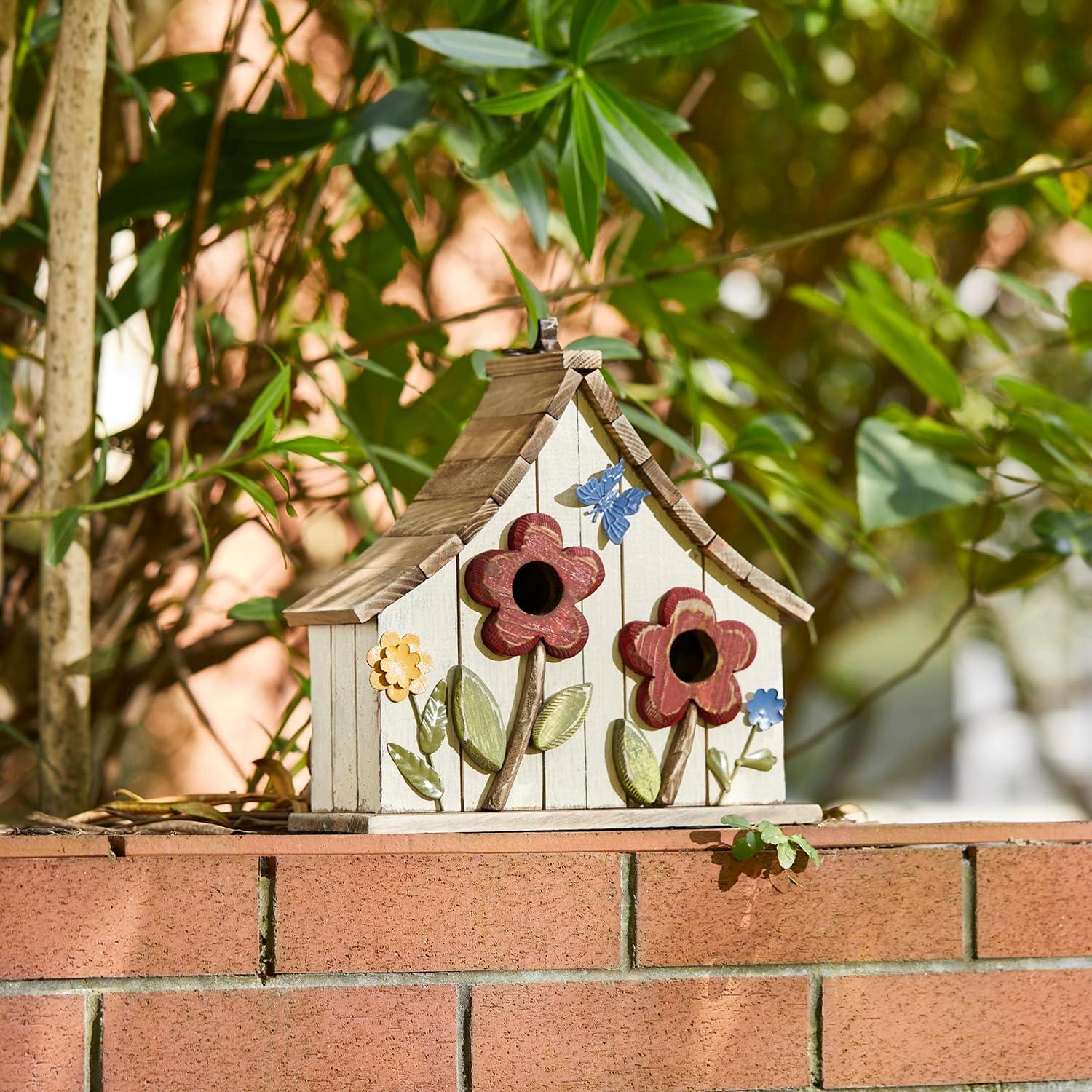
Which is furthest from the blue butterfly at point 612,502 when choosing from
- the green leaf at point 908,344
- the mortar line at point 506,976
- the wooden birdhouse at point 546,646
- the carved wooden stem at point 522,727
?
the green leaf at point 908,344

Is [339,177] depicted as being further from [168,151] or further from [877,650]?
[877,650]

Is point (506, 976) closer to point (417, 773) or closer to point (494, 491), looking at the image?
point (417, 773)

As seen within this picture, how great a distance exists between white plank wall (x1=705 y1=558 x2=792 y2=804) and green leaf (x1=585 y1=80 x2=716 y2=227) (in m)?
0.30

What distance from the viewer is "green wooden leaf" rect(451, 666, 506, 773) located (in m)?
0.97

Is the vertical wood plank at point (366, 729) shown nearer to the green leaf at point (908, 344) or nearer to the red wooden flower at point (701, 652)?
the red wooden flower at point (701, 652)

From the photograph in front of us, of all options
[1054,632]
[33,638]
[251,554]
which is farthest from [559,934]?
[1054,632]

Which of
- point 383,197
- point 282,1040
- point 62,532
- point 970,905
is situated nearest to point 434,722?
point 282,1040

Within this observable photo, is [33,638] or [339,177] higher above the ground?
[339,177]

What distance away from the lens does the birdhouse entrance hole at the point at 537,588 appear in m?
1.02

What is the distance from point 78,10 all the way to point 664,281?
0.67 meters

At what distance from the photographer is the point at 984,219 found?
264cm

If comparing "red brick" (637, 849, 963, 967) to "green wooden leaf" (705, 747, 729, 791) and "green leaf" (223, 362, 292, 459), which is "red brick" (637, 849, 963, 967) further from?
"green leaf" (223, 362, 292, 459)

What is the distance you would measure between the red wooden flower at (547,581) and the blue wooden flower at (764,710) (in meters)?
0.16

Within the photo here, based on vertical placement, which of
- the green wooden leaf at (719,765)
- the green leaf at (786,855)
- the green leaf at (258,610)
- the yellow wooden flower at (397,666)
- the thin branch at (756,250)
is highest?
the thin branch at (756,250)
